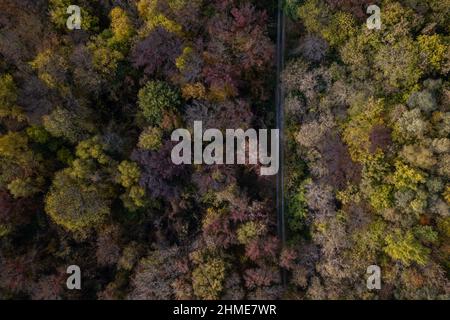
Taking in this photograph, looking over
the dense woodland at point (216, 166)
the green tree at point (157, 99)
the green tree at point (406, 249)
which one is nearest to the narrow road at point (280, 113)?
the dense woodland at point (216, 166)

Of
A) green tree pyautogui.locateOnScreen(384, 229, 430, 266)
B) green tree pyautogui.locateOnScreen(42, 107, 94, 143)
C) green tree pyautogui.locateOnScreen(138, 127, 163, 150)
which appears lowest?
green tree pyautogui.locateOnScreen(384, 229, 430, 266)

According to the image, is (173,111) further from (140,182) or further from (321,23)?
(321,23)

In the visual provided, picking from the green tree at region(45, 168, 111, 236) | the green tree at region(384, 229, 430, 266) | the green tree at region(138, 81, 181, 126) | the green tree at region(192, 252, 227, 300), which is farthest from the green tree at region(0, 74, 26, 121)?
the green tree at region(384, 229, 430, 266)

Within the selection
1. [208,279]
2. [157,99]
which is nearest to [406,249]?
[208,279]

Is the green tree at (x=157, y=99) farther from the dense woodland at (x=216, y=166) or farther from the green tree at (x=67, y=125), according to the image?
the green tree at (x=67, y=125)

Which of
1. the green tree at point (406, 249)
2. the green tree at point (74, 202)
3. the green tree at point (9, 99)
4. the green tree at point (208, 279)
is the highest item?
the green tree at point (9, 99)

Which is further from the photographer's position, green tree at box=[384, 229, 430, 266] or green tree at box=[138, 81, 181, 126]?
green tree at box=[138, 81, 181, 126]

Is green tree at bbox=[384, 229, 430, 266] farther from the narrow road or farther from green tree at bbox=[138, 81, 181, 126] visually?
green tree at bbox=[138, 81, 181, 126]

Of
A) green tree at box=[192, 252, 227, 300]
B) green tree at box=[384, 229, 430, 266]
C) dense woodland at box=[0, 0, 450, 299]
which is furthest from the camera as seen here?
dense woodland at box=[0, 0, 450, 299]

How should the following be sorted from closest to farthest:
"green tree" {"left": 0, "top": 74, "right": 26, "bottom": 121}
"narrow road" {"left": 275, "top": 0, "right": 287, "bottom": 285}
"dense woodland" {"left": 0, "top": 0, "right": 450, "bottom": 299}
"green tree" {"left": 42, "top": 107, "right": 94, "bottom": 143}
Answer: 1. "dense woodland" {"left": 0, "top": 0, "right": 450, "bottom": 299}
2. "green tree" {"left": 42, "top": 107, "right": 94, "bottom": 143}
3. "green tree" {"left": 0, "top": 74, "right": 26, "bottom": 121}
4. "narrow road" {"left": 275, "top": 0, "right": 287, "bottom": 285}
